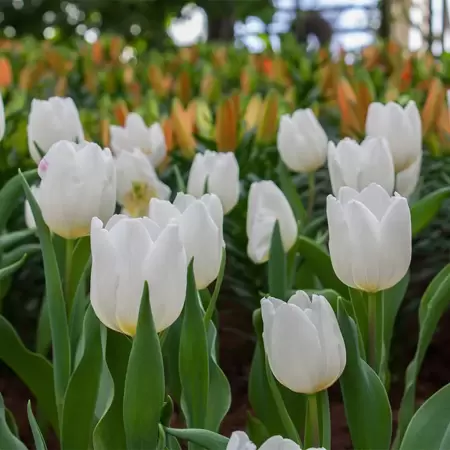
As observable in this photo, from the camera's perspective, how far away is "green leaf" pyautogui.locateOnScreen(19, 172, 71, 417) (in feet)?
2.24

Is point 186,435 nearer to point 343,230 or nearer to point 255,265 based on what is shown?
point 343,230

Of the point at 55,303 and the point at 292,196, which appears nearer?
the point at 55,303

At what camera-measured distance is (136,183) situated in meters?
0.91

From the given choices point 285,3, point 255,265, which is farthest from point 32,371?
point 285,3

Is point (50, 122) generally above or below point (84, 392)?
above

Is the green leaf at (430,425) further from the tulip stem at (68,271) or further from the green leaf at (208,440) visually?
the tulip stem at (68,271)

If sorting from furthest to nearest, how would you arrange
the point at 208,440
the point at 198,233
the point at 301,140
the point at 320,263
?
the point at 301,140 → the point at 320,263 → the point at 198,233 → the point at 208,440

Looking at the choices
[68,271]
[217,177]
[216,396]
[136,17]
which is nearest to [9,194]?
[68,271]

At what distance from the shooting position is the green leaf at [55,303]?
0.68 m

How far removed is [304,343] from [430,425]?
124mm

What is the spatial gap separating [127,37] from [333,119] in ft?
13.3

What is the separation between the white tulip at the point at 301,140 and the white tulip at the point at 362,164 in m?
0.18

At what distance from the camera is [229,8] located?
5484mm

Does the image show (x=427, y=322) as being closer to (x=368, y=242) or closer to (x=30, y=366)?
(x=368, y=242)
